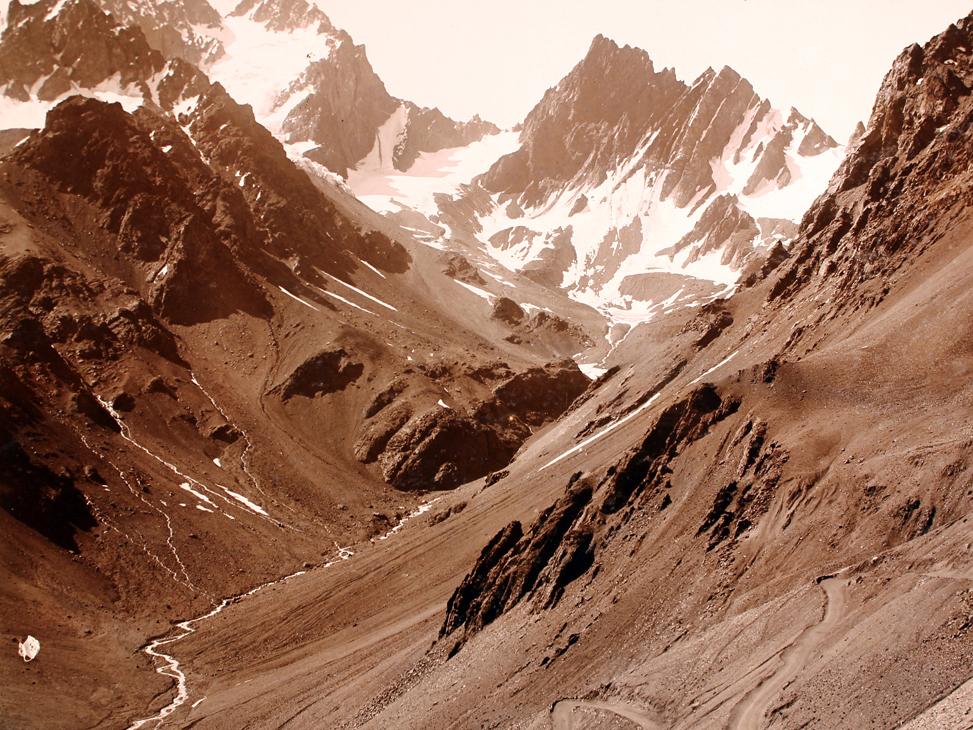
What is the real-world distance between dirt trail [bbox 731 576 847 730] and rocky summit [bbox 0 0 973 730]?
156mm

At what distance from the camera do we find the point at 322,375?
557ft

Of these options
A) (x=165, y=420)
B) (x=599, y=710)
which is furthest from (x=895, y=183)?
(x=165, y=420)

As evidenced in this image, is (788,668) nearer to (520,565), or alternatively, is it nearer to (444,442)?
(520,565)

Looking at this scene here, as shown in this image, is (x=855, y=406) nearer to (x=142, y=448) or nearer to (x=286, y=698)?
(x=286, y=698)

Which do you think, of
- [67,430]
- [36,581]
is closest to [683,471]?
[36,581]

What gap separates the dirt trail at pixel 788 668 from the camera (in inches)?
1583

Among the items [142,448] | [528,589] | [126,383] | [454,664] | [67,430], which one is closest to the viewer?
[454,664]

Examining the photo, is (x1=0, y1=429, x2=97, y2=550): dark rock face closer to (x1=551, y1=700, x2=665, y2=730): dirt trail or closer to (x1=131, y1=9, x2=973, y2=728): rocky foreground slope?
(x1=131, y1=9, x2=973, y2=728): rocky foreground slope

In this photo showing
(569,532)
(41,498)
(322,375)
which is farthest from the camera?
(322,375)

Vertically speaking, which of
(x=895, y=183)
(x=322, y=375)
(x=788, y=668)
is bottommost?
(x=788, y=668)

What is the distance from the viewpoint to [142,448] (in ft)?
440

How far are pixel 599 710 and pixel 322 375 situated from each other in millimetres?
127964

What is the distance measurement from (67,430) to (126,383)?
73.8 ft

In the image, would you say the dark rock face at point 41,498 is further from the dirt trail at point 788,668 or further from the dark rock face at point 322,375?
the dirt trail at point 788,668
